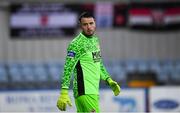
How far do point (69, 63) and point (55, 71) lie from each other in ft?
36.1

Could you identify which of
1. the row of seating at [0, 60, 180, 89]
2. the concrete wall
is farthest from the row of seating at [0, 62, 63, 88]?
the concrete wall

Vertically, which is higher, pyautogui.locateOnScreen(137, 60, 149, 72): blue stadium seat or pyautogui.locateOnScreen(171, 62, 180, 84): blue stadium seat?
pyautogui.locateOnScreen(137, 60, 149, 72): blue stadium seat

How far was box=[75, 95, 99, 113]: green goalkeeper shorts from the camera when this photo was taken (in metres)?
6.58

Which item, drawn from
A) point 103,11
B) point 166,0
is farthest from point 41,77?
point 166,0

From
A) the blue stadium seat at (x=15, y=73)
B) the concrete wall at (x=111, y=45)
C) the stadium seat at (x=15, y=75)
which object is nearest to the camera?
the stadium seat at (x=15, y=75)

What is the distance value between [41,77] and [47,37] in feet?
4.66

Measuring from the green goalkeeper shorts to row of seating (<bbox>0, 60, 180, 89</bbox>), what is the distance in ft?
33.0

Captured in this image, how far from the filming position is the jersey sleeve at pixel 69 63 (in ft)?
21.3

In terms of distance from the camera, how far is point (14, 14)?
59.2 feet

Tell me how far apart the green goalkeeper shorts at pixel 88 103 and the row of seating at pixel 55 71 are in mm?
10057

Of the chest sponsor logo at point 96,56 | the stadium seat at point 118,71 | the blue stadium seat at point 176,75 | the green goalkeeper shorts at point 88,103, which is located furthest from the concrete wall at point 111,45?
the green goalkeeper shorts at point 88,103

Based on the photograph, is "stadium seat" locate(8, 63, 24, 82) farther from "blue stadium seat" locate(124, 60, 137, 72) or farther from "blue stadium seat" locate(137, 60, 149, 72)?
"blue stadium seat" locate(137, 60, 149, 72)

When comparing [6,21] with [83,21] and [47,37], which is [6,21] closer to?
[47,37]

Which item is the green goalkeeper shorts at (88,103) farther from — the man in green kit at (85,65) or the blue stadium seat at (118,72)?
the blue stadium seat at (118,72)
